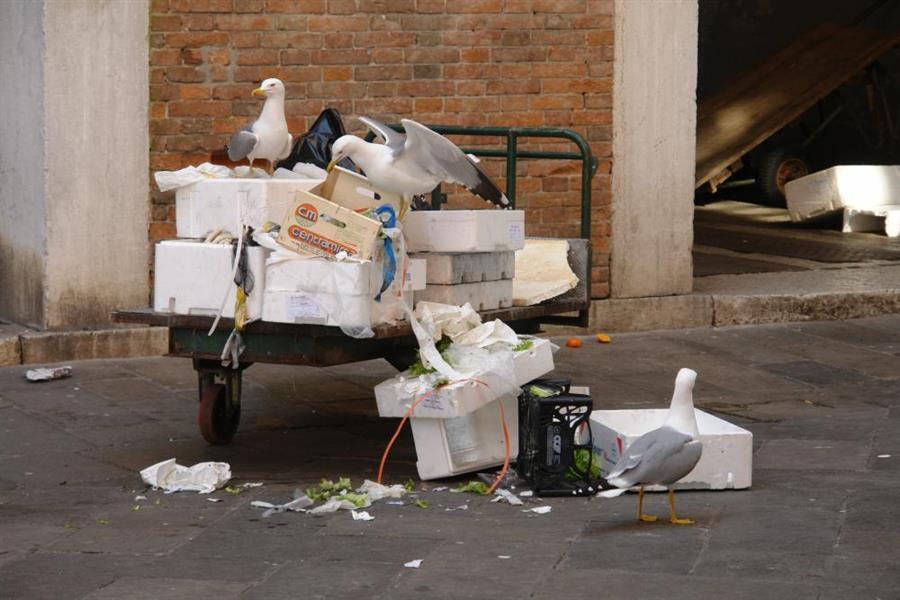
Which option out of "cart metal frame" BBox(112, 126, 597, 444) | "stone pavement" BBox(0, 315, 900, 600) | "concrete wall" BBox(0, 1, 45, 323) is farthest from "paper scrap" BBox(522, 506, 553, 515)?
"concrete wall" BBox(0, 1, 45, 323)

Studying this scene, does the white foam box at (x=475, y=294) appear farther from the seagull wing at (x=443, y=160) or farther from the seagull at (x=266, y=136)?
the seagull at (x=266, y=136)

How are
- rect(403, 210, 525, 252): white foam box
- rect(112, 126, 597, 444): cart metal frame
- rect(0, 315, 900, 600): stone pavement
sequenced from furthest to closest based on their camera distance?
1. rect(403, 210, 525, 252): white foam box
2. rect(112, 126, 597, 444): cart metal frame
3. rect(0, 315, 900, 600): stone pavement

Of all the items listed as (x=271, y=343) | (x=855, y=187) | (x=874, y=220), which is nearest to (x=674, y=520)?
(x=271, y=343)

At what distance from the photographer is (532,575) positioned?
16.6 ft

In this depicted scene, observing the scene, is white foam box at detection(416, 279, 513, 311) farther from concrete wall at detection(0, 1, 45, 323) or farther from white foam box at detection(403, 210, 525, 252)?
concrete wall at detection(0, 1, 45, 323)

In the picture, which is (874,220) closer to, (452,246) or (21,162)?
(21,162)

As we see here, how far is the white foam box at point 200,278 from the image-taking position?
20.5 feet

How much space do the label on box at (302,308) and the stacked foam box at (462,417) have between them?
454 millimetres

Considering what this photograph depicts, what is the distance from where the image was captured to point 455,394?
6.15 m

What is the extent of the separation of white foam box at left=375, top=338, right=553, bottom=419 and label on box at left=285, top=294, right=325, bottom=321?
1.49 feet

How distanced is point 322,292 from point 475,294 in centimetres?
95

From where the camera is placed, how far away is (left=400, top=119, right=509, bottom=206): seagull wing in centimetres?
646

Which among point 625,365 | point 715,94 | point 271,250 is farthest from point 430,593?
point 715,94

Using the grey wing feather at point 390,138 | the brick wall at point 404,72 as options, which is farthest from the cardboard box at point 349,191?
the brick wall at point 404,72
